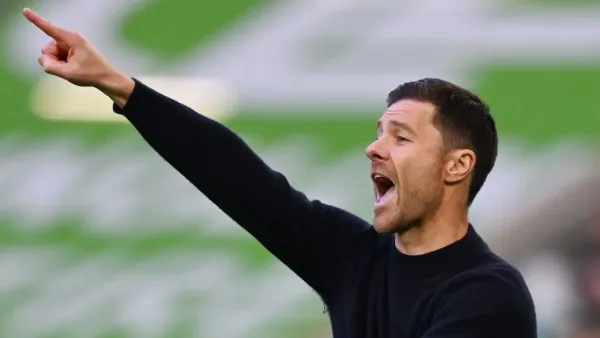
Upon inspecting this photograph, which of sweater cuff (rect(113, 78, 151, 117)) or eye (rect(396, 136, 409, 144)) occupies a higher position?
sweater cuff (rect(113, 78, 151, 117))

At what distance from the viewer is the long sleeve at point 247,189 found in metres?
1.36

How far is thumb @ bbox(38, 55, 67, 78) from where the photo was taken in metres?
1.28

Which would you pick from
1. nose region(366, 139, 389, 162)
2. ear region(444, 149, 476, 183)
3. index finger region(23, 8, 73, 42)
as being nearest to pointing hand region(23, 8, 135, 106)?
index finger region(23, 8, 73, 42)

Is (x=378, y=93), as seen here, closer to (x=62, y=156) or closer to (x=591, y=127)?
(x=591, y=127)

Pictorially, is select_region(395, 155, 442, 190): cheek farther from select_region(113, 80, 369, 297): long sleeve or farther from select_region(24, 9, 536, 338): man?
select_region(113, 80, 369, 297): long sleeve

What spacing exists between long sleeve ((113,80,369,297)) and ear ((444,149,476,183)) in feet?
0.53

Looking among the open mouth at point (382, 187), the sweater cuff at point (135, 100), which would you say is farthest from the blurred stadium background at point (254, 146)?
the sweater cuff at point (135, 100)

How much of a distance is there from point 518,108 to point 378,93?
380mm

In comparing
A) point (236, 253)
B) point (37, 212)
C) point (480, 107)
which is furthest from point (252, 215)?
point (37, 212)

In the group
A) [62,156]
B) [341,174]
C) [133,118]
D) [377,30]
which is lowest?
[133,118]

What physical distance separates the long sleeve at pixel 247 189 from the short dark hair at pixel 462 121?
0.20m

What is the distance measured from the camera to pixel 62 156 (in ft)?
8.45

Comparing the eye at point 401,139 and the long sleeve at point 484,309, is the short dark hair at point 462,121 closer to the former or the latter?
the eye at point 401,139

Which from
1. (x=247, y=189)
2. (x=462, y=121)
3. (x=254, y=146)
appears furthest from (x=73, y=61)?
(x=254, y=146)
